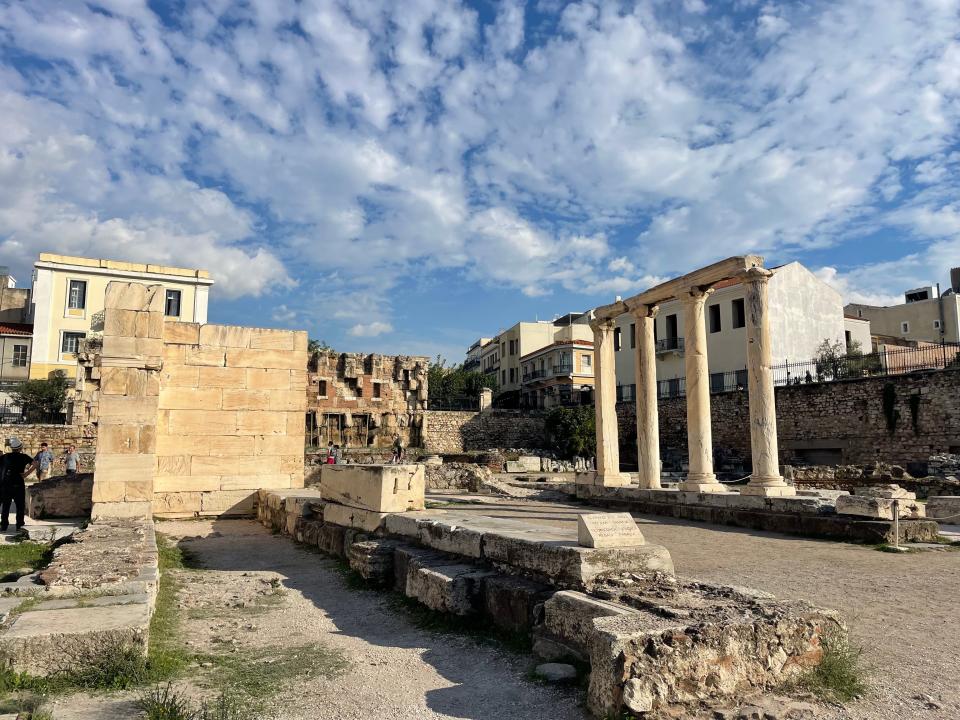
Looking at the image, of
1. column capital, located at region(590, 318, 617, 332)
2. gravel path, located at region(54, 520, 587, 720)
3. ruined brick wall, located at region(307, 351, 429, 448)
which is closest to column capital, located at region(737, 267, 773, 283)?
column capital, located at region(590, 318, 617, 332)

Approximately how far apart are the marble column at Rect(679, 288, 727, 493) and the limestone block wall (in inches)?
336

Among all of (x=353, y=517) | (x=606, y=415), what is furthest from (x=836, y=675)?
(x=606, y=415)

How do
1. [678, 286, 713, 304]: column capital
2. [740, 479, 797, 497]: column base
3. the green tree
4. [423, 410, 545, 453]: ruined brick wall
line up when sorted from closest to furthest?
[740, 479, 797, 497]: column base
[678, 286, 713, 304]: column capital
the green tree
[423, 410, 545, 453]: ruined brick wall

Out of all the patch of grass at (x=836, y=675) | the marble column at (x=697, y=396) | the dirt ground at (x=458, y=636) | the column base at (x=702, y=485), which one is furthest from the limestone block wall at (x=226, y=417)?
the patch of grass at (x=836, y=675)

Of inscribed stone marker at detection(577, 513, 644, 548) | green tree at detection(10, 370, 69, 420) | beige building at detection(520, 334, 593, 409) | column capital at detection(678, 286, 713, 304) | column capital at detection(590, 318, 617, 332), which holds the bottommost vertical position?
inscribed stone marker at detection(577, 513, 644, 548)

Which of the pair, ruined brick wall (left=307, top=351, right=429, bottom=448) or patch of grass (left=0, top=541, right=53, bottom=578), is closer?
patch of grass (left=0, top=541, right=53, bottom=578)

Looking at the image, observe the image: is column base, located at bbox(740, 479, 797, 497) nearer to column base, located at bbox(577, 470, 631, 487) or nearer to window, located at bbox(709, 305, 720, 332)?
column base, located at bbox(577, 470, 631, 487)

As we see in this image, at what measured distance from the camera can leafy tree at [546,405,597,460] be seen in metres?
37.2

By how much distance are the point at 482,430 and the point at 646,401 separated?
91.4 feet

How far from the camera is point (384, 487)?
26.7 feet

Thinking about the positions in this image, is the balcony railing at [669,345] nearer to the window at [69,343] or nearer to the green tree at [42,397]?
the green tree at [42,397]

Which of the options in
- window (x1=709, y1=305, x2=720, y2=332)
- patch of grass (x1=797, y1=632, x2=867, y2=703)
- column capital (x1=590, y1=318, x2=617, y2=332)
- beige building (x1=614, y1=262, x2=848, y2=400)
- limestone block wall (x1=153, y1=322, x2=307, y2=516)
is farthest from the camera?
window (x1=709, y1=305, x2=720, y2=332)

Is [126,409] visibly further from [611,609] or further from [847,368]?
[847,368]

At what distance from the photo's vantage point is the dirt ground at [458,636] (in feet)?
12.0
